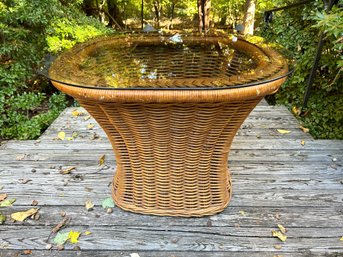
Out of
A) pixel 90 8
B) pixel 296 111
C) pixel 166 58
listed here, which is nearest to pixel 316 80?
pixel 296 111

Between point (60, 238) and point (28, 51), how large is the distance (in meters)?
2.36

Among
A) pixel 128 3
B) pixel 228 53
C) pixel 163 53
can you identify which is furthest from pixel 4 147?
pixel 128 3

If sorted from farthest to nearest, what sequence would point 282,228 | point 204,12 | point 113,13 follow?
point 113,13 < point 204,12 < point 282,228

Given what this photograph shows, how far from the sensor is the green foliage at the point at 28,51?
9.32 ft

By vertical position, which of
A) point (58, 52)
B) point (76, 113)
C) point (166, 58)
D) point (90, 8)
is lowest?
point (76, 113)

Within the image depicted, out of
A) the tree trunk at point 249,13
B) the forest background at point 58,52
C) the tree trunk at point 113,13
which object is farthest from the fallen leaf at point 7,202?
the tree trunk at point 113,13

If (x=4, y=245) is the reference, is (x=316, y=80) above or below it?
above

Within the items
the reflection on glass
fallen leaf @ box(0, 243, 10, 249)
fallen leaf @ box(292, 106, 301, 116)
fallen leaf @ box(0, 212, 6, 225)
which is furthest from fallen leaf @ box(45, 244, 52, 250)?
fallen leaf @ box(292, 106, 301, 116)

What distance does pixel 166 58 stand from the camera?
196 cm

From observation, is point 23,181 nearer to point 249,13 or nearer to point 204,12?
point 204,12

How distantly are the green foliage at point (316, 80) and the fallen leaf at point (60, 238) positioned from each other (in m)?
2.09

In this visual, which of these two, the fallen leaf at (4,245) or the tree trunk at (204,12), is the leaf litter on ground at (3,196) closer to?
the fallen leaf at (4,245)

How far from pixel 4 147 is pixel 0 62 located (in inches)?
50.8

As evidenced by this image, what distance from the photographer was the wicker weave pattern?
1.21 m
